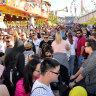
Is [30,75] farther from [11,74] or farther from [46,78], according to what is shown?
[11,74]

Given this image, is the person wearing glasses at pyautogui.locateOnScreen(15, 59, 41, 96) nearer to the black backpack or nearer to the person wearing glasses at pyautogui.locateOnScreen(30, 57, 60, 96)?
the person wearing glasses at pyautogui.locateOnScreen(30, 57, 60, 96)

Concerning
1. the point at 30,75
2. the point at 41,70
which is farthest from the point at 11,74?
the point at 41,70

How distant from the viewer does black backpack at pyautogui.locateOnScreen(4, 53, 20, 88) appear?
303 centimetres

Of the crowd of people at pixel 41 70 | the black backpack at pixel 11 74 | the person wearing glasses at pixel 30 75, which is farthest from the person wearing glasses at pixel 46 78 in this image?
the black backpack at pixel 11 74

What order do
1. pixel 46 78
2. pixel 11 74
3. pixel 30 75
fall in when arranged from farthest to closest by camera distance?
pixel 11 74 → pixel 30 75 → pixel 46 78

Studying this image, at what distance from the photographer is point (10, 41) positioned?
12.3 feet

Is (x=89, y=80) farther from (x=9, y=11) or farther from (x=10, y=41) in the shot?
(x=9, y=11)

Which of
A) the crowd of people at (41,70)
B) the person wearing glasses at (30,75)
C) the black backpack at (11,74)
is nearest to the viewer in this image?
the crowd of people at (41,70)

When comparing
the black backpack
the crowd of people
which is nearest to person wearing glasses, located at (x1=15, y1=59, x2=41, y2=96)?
the crowd of people

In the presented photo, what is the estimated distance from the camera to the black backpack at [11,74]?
119 inches

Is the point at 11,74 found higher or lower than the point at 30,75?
lower

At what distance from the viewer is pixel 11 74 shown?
3.05 metres

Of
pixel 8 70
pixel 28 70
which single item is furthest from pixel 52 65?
pixel 8 70

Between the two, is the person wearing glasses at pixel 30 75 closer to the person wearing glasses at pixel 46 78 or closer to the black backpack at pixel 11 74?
the person wearing glasses at pixel 46 78
